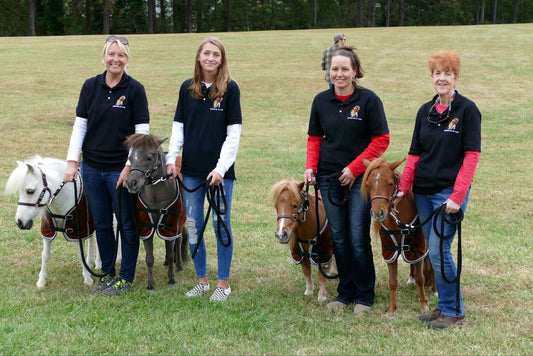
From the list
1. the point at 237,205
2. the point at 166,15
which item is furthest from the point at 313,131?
the point at 166,15

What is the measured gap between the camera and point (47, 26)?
53.6 metres

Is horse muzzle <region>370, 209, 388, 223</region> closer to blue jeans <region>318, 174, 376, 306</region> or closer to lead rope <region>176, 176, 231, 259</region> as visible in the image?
blue jeans <region>318, 174, 376, 306</region>

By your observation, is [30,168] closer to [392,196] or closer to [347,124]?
[347,124]

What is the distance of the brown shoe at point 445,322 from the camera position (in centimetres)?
487

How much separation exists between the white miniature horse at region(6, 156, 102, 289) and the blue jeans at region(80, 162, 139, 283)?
303 mm

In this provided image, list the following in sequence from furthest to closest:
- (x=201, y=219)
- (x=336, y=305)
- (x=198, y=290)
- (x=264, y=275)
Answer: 1. (x=264, y=275)
2. (x=198, y=290)
3. (x=201, y=219)
4. (x=336, y=305)

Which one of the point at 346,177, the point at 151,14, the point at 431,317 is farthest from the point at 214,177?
the point at 151,14

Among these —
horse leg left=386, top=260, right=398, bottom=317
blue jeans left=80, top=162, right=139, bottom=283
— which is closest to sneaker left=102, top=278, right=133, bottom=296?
blue jeans left=80, top=162, right=139, bottom=283

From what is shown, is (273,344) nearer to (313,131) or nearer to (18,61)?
(313,131)

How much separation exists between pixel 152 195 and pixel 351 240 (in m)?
2.03

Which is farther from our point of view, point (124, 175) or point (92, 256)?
point (92, 256)

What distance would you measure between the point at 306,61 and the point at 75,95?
40.3 ft

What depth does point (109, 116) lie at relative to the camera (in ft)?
18.1

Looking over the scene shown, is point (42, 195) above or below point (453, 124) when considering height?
below
